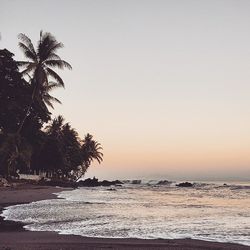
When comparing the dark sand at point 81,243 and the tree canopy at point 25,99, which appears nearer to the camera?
the dark sand at point 81,243

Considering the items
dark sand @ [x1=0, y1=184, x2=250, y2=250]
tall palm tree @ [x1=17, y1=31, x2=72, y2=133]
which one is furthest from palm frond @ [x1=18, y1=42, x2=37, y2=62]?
dark sand @ [x1=0, y1=184, x2=250, y2=250]

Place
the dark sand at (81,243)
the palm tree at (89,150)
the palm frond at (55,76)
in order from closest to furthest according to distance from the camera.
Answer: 1. the dark sand at (81,243)
2. the palm frond at (55,76)
3. the palm tree at (89,150)

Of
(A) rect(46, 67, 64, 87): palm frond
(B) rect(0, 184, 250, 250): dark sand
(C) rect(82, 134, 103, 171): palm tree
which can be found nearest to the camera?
(B) rect(0, 184, 250, 250): dark sand

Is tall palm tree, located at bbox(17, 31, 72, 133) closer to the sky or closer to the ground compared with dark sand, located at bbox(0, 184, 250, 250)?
closer to the sky

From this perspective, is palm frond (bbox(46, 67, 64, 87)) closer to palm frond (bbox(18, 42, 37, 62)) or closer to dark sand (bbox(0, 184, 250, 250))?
palm frond (bbox(18, 42, 37, 62))

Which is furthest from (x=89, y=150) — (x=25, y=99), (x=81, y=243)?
(x=81, y=243)

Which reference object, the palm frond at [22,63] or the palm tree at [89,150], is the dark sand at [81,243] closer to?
the palm frond at [22,63]

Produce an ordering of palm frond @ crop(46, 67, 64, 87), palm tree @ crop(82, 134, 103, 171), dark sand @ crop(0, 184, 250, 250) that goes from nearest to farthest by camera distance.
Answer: dark sand @ crop(0, 184, 250, 250) < palm frond @ crop(46, 67, 64, 87) < palm tree @ crop(82, 134, 103, 171)

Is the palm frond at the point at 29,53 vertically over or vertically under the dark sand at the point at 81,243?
over

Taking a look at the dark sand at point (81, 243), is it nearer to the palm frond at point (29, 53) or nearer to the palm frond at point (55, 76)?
the palm frond at point (55, 76)

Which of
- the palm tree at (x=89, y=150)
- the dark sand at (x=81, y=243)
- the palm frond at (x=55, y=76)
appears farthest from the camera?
the palm tree at (x=89, y=150)

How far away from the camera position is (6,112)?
3647 centimetres

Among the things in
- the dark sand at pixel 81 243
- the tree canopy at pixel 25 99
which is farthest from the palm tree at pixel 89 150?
the dark sand at pixel 81 243

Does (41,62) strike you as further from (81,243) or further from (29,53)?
(81,243)
